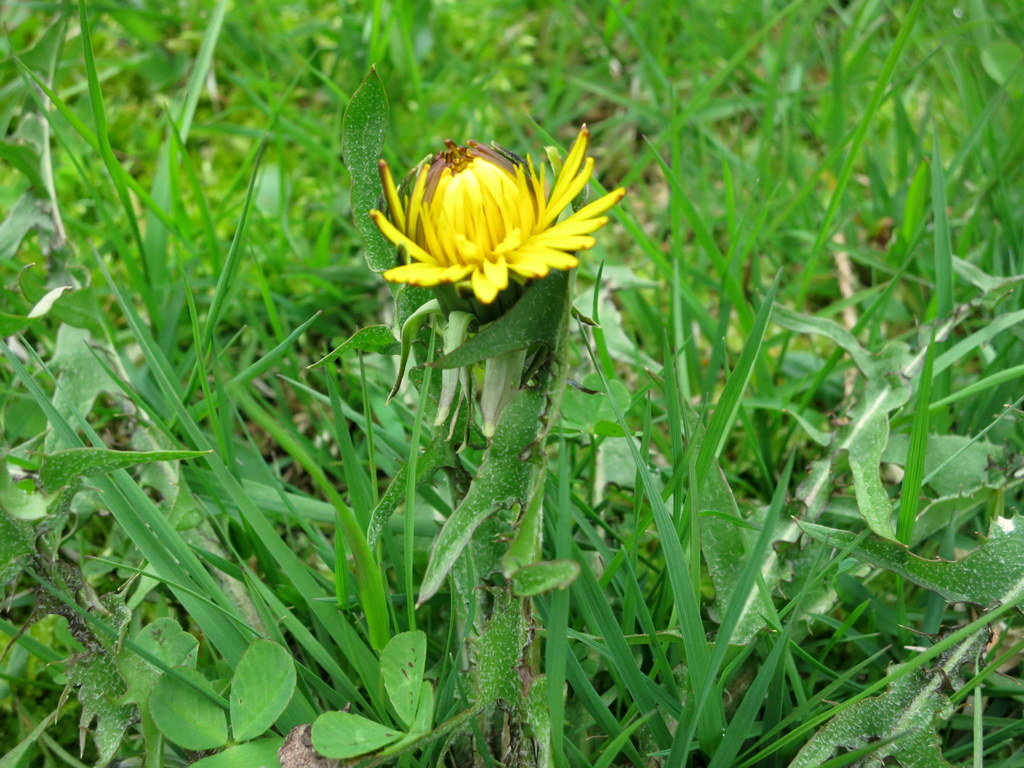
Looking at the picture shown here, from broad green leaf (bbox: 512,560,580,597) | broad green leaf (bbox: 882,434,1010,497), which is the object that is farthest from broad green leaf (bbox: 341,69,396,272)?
broad green leaf (bbox: 882,434,1010,497)

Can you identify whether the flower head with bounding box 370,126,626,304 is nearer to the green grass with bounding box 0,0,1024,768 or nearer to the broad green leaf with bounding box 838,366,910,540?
the green grass with bounding box 0,0,1024,768

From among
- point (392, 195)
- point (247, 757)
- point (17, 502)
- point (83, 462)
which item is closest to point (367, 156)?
point (392, 195)

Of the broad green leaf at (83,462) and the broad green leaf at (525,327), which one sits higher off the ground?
the broad green leaf at (525,327)

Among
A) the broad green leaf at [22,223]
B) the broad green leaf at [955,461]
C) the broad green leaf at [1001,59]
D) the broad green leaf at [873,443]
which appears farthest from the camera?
the broad green leaf at [1001,59]

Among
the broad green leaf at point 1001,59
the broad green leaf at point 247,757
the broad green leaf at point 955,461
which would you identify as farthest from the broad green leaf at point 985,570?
the broad green leaf at point 1001,59

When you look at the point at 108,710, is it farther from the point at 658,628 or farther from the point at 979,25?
the point at 979,25

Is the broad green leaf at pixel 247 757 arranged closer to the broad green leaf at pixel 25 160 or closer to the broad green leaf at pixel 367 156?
the broad green leaf at pixel 367 156
